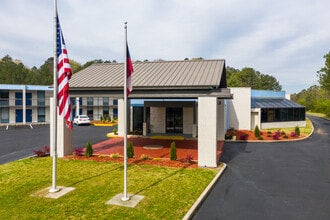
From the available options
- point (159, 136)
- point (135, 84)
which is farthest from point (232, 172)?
point (159, 136)

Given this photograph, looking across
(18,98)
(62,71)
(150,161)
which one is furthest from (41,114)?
(62,71)

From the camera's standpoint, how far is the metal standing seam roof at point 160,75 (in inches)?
587

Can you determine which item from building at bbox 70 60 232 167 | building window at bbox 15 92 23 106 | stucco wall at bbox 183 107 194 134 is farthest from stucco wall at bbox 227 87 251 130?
building window at bbox 15 92 23 106

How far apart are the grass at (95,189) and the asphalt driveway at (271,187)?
3.43 feet

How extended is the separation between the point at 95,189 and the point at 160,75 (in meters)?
8.96

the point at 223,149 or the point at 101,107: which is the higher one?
the point at 101,107

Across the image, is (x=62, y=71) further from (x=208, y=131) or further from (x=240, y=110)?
(x=240, y=110)

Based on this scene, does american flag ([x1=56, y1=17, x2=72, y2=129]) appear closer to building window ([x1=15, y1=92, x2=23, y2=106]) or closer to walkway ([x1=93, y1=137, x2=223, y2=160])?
walkway ([x1=93, y1=137, x2=223, y2=160])

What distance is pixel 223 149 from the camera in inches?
806

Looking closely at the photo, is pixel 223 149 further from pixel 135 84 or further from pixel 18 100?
pixel 18 100

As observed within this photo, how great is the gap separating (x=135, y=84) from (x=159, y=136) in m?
12.2

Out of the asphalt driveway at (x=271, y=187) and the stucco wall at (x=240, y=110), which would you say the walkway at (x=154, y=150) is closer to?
the asphalt driveway at (x=271, y=187)

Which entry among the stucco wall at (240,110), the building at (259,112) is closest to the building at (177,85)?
the stucco wall at (240,110)

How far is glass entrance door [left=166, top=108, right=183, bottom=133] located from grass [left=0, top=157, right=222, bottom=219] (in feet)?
49.3
